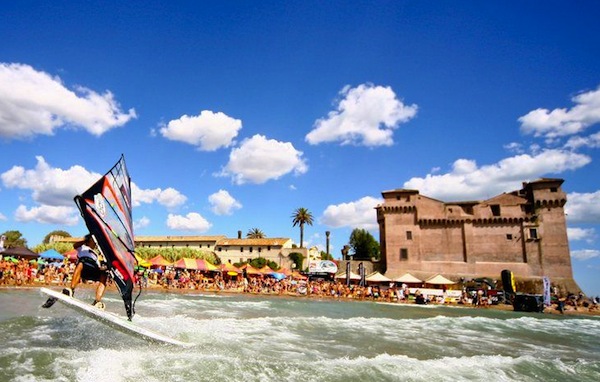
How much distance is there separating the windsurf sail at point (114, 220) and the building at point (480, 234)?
51.4 meters

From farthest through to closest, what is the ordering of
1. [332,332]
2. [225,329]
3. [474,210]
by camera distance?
[474,210], [332,332], [225,329]

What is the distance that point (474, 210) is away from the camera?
2200 inches

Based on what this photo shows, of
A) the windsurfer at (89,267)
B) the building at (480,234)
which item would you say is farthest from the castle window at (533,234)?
the windsurfer at (89,267)

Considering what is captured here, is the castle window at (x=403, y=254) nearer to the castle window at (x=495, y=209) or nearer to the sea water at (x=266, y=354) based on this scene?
the castle window at (x=495, y=209)

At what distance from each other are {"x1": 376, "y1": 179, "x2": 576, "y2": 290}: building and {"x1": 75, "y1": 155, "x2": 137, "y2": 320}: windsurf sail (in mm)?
51431

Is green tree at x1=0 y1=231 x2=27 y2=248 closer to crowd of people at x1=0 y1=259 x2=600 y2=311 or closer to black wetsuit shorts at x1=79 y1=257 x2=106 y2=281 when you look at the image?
crowd of people at x1=0 y1=259 x2=600 y2=311

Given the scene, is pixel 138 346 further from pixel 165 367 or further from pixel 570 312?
pixel 570 312

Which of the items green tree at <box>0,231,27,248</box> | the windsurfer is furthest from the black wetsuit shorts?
green tree at <box>0,231,27,248</box>

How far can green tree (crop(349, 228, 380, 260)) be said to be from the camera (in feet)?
284

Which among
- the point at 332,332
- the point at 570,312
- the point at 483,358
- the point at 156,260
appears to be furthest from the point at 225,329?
the point at 570,312

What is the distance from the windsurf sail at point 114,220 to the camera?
708 cm

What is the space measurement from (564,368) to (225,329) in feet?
32.7

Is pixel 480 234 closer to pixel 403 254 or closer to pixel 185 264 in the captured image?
pixel 403 254

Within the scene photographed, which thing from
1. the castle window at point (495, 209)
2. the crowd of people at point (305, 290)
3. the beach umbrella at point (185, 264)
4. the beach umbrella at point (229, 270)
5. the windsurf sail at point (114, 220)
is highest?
the castle window at point (495, 209)
